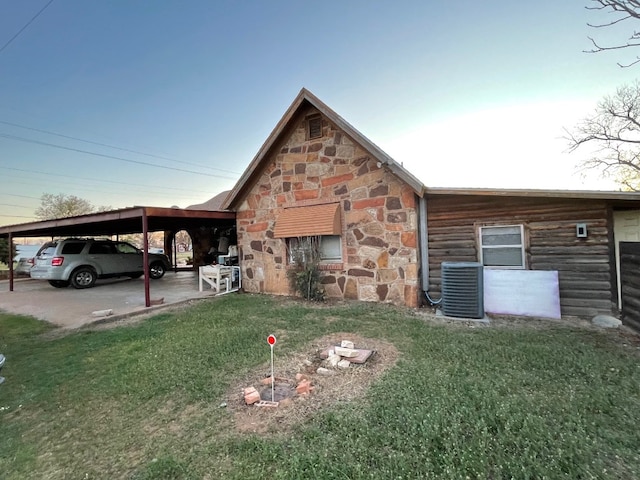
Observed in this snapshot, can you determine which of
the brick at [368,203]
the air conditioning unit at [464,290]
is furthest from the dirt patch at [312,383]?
the brick at [368,203]

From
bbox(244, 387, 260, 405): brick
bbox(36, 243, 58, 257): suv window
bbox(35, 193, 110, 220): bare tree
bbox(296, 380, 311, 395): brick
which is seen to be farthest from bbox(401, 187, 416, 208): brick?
bbox(35, 193, 110, 220): bare tree

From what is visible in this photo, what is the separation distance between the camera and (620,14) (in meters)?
7.84

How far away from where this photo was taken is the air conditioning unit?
6020 mm

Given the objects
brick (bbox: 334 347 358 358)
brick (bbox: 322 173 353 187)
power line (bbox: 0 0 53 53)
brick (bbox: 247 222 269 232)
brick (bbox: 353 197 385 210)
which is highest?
power line (bbox: 0 0 53 53)

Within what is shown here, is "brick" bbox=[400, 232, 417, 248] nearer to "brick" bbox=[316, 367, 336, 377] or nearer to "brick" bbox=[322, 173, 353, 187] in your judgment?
"brick" bbox=[322, 173, 353, 187]

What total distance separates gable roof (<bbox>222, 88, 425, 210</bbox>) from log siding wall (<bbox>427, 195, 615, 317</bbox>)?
1196 mm

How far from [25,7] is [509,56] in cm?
1336

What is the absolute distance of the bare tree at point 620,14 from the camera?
7.65 meters

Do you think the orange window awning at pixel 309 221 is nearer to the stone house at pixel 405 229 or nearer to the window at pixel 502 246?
the stone house at pixel 405 229

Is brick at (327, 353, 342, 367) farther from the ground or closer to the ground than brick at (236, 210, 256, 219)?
closer to the ground

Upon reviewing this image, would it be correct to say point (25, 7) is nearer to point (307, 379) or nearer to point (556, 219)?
point (307, 379)

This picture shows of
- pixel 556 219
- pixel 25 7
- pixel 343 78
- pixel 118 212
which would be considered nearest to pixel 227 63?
pixel 343 78

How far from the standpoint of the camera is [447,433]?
2.39 meters

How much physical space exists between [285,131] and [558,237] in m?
7.16
